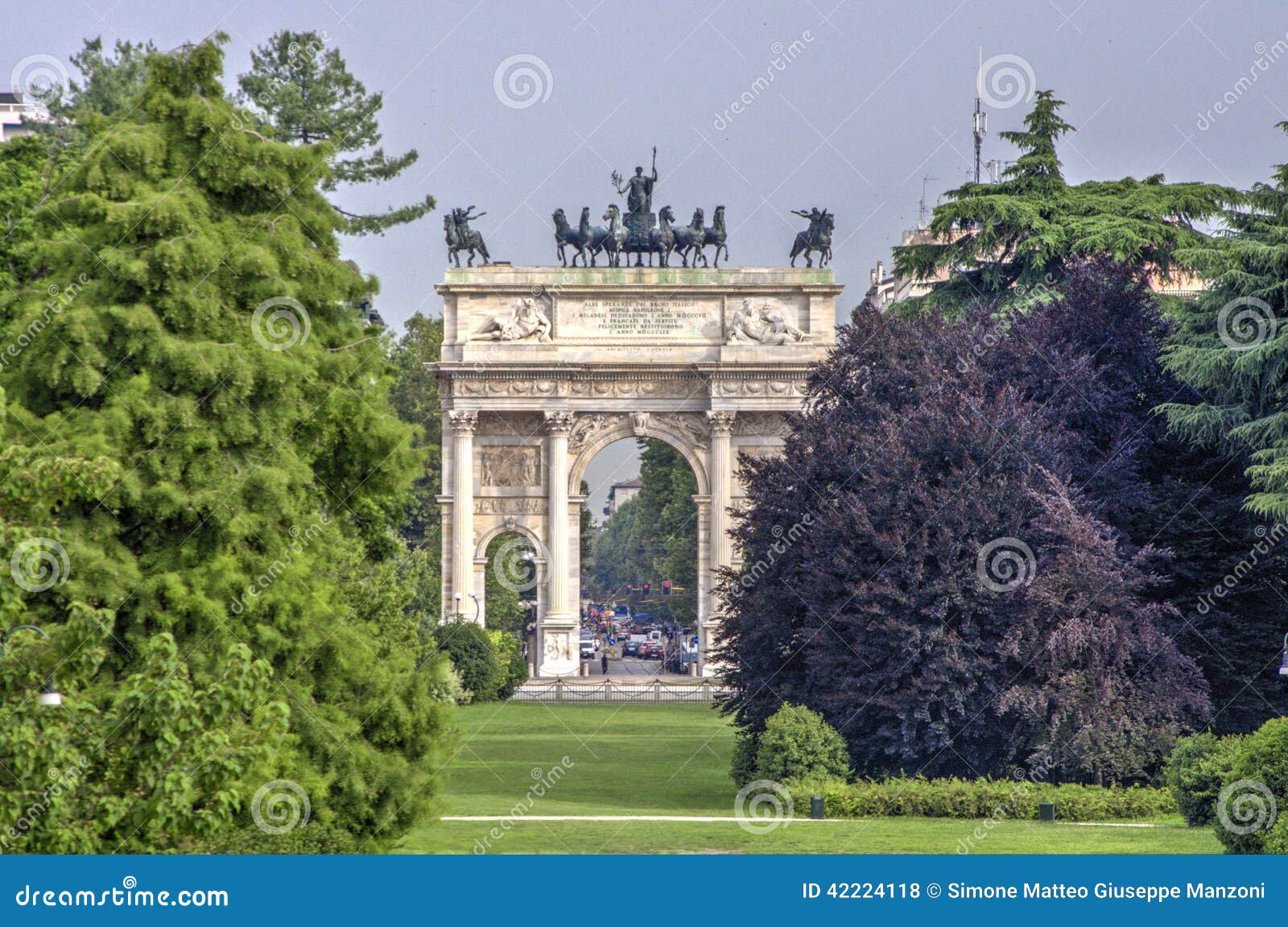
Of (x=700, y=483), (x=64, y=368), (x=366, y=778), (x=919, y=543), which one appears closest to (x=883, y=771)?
(x=919, y=543)

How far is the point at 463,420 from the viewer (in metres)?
67.8

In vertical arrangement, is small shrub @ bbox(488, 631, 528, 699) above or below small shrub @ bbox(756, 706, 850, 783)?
above

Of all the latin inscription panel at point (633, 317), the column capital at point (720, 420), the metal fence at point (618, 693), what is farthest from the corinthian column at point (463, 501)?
the column capital at point (720, 420)

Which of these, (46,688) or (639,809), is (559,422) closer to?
(639,809)

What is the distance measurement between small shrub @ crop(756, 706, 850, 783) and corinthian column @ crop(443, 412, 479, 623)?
124ft

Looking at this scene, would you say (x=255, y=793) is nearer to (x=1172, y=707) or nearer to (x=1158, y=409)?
(x=1172, y=707)

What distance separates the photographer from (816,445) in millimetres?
34250

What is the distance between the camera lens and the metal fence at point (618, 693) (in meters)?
58.2
